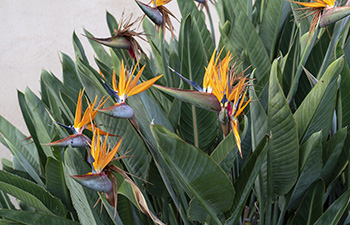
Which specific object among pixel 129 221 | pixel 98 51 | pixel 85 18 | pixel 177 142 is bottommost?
pixel 129 221

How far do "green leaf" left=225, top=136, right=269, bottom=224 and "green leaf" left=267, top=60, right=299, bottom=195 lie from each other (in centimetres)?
5

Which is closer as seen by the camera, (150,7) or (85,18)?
(150,7)

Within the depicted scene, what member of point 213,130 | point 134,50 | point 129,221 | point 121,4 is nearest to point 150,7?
point 134,50

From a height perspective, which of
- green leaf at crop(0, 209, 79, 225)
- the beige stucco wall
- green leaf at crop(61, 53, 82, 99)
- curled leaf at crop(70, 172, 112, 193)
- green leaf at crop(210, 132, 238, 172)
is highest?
the beige stucco wall

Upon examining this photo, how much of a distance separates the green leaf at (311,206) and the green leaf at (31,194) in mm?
323

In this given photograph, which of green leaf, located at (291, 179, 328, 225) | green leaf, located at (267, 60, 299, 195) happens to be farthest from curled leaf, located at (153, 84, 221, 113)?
green leaf, located at (291, 179, 328, 225)

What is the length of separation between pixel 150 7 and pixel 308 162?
0.87 feet

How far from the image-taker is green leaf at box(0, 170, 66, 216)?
0.57m

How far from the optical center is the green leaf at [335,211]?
513 millimetres

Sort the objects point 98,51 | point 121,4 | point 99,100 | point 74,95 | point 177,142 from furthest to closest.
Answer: point 121,4
point 98,51
point 74,95
point 99,100
point 177,142

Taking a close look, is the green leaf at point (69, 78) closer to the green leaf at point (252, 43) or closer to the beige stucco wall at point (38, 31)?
the green leaf at point (252, 43)

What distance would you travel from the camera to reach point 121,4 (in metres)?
2.38

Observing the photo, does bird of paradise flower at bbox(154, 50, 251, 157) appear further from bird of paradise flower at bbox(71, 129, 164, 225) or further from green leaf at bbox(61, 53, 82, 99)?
green leaf at bbox(61, 53, 82, 99)

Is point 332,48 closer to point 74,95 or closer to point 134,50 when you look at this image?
point 134,50
